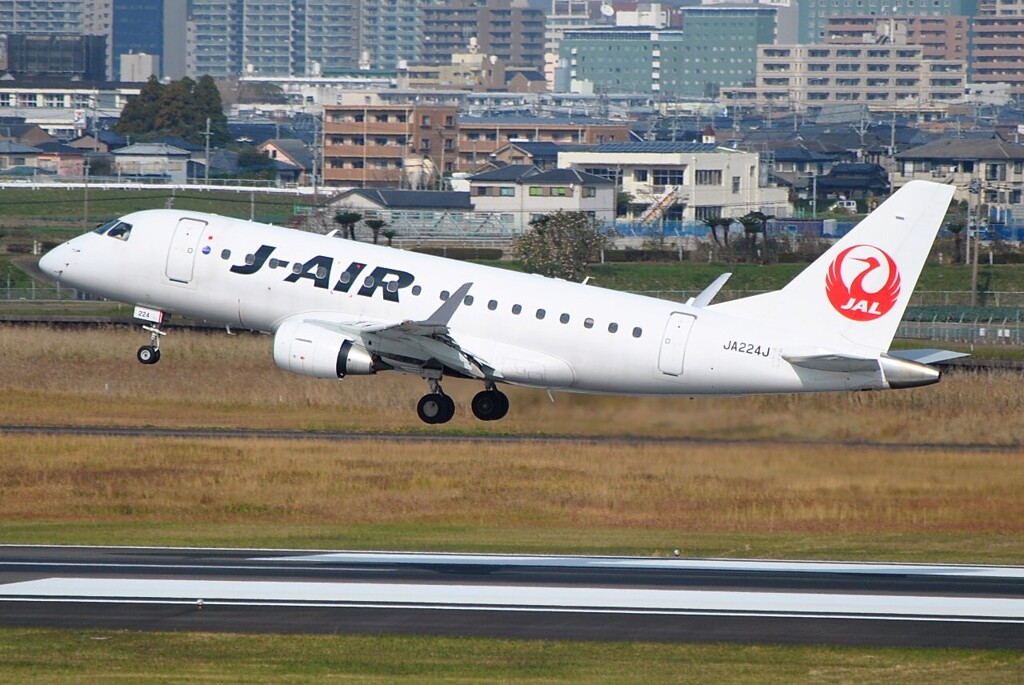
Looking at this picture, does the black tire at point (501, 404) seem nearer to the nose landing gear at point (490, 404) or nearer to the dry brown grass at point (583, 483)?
the nose landing gear at point (490, 404)

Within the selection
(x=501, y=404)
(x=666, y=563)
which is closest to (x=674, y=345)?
(x=501, y=404)

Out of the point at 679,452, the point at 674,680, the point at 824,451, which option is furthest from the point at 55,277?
the point at 674,680

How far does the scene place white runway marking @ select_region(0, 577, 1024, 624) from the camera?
38062 millimetres

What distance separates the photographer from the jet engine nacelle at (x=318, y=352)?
159ft

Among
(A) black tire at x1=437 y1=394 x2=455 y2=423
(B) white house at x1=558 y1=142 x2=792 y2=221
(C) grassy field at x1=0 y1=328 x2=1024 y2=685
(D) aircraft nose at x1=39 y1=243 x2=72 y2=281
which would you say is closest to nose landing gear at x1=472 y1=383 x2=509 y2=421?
(A) black tire at x1=437 y1=394 x2=455 y2=423

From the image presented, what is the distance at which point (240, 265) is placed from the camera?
50312 millimetres

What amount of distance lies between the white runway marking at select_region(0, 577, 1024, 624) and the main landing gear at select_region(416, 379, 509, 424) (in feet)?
32.2

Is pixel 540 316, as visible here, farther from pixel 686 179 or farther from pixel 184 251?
pixel 686 179

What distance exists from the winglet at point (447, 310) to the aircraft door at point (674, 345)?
579 cm

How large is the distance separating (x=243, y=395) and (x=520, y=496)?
72.9 ft

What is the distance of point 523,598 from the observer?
39.5m

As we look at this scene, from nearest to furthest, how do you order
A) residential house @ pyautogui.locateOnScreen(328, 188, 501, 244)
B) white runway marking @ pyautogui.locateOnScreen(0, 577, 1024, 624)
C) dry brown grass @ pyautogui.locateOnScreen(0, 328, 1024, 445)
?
white runway marking @ pyautogui.locateOnScreen(0, 577, 1024, 624)
dry brown grass @ pyautogui.locateOnScreen(0, 328, 1024, 445)
residential house @ pyautogui.locateOnScreen(328, 188, 501, 244)

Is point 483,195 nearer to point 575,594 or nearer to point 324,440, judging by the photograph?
point 324,440

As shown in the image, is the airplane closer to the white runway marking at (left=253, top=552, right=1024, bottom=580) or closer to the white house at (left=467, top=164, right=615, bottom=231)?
the white runway marking at (left=253, top=552, right=1024, bottom=580)
